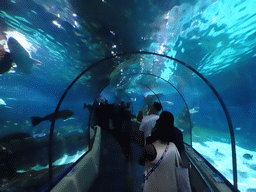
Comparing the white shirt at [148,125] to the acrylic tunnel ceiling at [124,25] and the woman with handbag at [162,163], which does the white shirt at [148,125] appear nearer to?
the woman with handbag at [162,163]

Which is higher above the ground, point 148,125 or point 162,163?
point 148,125

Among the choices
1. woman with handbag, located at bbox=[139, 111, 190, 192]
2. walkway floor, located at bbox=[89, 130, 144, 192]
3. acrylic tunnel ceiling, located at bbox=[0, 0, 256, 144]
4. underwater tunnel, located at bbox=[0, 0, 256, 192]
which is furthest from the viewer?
acrylic tunnel ceiling, located at bbox=[0, 0, 256, 144]

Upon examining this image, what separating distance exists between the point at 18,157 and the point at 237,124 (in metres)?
64.2

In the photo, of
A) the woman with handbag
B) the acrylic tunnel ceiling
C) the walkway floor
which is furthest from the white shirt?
the acrylic tunnel ceiling

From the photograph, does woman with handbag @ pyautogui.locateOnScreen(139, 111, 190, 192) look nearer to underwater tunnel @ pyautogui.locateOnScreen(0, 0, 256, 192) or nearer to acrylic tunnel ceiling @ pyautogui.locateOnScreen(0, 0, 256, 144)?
underwater tunnel @ pyautogui.locateOnScreen(0, 0, 256, 192)

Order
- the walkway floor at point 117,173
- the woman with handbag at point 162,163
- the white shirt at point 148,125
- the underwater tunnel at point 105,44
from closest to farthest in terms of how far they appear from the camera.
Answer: the woman with handbag at point 162,163 < the white shirt at point 148,125 < the underwater tunnel at point 105,44 < the walkway floor at point 117,173

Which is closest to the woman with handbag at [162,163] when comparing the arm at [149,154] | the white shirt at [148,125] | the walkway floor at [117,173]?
the arm at [149,154]

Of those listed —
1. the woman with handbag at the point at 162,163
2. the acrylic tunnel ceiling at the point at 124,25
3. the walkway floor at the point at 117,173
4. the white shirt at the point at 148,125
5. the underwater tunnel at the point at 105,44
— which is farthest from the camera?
the acrylic tunnel ceiling at the point at 124,25

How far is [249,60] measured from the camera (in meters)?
18.4

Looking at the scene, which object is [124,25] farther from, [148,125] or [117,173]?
[117,173]

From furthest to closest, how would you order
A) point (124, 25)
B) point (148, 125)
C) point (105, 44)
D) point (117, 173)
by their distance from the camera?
1. point (105, 44)
2. point (124, 25)
3. point (117, 173)
4. point (148, 125)

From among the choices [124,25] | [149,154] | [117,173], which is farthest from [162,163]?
[124,25]

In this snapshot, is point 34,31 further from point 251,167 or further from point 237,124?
point 237,124

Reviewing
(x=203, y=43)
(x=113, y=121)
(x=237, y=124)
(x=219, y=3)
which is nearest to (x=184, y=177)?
(x=113, y=121)
